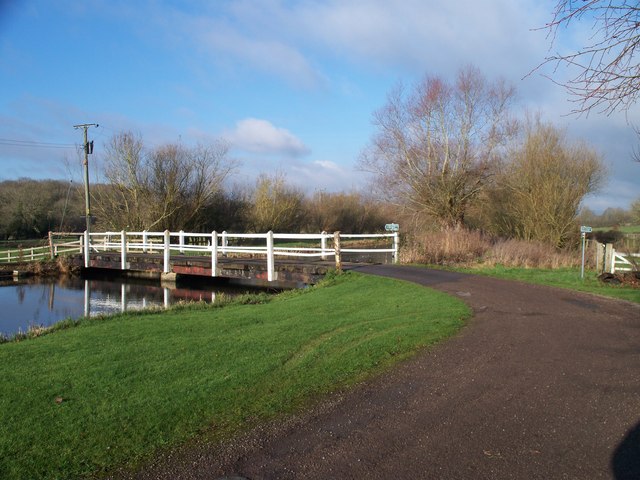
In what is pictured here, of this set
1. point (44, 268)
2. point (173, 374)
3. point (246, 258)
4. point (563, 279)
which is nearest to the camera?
point (173, 374)

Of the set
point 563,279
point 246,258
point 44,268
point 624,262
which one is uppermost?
point 624,262

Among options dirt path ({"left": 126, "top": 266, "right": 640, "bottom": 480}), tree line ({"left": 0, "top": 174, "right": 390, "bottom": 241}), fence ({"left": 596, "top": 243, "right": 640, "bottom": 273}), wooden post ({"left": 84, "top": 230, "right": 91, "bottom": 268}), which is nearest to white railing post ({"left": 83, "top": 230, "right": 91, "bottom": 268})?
wooden post ({"left": 84, "top": 230, "right": 91, "bottom": 268})

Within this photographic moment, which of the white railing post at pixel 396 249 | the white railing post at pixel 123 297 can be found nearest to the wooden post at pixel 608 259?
the white railing post at pixel 396 249

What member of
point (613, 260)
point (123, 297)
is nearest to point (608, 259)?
point (613, 260)

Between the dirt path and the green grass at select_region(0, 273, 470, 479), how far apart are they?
44 cm

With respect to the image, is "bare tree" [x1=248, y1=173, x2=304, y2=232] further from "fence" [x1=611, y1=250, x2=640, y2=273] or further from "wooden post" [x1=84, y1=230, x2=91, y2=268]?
"fence" [x1=611, y1=250, x2=640, y2=273]

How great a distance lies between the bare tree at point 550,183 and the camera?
25.9m

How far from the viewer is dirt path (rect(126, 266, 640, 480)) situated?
3688 millimetres

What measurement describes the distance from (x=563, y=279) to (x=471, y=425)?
12875 millimetres

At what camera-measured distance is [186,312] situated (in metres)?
12.4

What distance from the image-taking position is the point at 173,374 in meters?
6.06

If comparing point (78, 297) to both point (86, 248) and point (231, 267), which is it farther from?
point (86, 248)

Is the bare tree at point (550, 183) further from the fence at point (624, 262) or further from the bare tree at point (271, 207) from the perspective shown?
the bare tree at point (271, 207)

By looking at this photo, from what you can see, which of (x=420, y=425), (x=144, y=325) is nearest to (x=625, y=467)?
(x=420, y=425)
